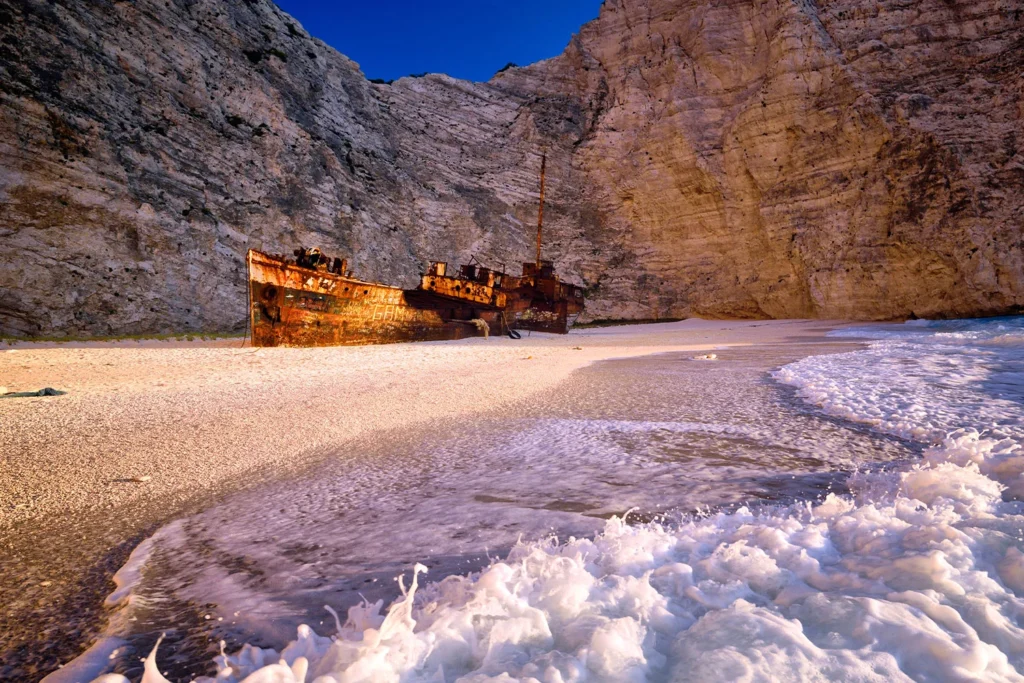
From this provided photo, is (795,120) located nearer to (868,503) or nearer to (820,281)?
(820,281)

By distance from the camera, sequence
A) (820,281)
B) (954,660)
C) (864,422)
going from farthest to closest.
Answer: (820,281)
(864,422)
(954,660)

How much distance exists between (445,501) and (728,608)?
4.24ft

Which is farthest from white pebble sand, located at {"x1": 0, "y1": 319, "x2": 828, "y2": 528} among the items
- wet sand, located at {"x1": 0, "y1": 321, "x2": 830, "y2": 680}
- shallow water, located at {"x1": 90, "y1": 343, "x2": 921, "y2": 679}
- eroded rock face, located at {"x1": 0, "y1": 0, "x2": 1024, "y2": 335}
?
eroded rock face, located at {"x1": 0, "y1": 0, "x2": 1024, "y2": 335}

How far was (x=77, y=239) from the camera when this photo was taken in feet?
46.5

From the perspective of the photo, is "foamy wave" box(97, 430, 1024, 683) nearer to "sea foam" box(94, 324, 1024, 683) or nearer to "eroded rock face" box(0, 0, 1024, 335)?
"sea foam" box(94, 324, 1024, 683)

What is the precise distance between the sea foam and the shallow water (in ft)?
0.60

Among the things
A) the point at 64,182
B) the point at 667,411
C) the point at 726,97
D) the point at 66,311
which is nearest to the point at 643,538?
the point at 667,411

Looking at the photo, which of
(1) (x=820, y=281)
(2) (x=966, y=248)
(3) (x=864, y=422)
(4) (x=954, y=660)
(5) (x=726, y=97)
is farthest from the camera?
(5) (x=726, y=97)

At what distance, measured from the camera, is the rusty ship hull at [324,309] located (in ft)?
39.1

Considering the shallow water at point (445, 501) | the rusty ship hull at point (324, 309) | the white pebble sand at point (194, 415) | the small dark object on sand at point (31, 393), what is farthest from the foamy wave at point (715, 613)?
the rusty ship hull at point (324, 309)

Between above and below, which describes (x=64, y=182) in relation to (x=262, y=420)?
above

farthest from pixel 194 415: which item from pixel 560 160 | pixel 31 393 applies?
pixel 560 160

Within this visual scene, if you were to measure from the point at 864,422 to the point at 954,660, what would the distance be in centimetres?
Result: 297

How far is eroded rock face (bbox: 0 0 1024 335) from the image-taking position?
14891 mm
